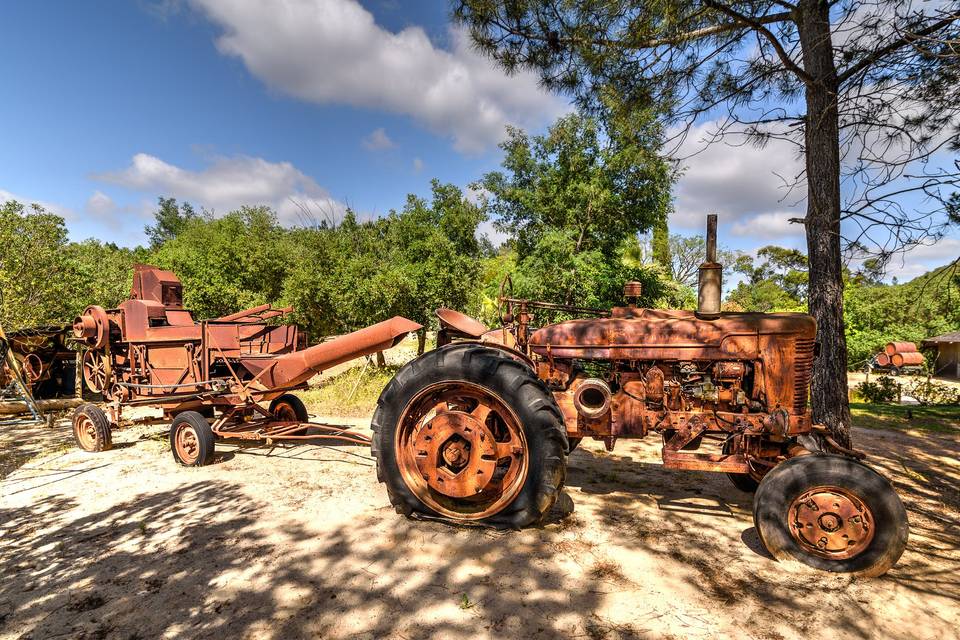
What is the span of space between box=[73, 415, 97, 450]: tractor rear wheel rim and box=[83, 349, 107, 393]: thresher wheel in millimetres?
431

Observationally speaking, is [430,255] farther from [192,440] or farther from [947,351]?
[947,351]

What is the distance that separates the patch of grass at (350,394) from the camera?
9445mm

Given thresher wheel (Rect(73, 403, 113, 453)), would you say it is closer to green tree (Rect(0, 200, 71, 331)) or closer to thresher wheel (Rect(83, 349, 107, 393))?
thresher wheel (Rect(83, 349, 107, 393))

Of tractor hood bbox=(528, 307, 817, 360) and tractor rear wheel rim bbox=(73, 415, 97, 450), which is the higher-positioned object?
tractor hood bbox=(528, 307, 817, 360)

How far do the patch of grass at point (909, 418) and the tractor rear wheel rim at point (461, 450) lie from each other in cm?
763

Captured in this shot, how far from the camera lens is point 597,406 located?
3.83 meters

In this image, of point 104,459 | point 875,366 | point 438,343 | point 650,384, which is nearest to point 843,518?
point 650,384

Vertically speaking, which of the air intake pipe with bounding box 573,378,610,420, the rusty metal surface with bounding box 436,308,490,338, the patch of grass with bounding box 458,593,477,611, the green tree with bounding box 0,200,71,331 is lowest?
the patch of grass with bounding box 458,593,477,611

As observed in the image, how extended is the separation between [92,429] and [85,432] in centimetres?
17

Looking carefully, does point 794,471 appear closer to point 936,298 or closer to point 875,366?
Answer: point 936,298

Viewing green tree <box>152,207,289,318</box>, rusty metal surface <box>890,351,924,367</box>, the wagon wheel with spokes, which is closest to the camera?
the wagon wheel with spokes

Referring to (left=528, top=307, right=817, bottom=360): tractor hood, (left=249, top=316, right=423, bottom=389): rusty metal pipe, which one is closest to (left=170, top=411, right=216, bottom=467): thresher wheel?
(left=249, top=316, right=423, bottom=389): rusty metal pipe

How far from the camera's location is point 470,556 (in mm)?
3209

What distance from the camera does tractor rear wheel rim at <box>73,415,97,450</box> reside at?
20.1 feet
